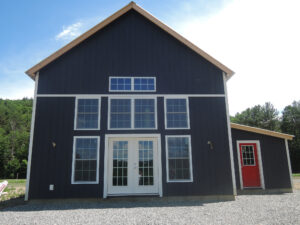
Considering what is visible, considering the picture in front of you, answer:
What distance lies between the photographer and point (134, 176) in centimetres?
791

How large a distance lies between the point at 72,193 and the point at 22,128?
116 feet

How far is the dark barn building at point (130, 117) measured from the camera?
25.4 ft

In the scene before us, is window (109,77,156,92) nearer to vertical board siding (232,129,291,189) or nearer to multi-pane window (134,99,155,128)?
multi-pane window (134,99,155,128)

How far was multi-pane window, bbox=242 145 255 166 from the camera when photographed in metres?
9.70

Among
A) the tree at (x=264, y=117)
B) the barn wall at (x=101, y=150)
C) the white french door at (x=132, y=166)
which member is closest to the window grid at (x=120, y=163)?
the white french door at (x=132, y=166)

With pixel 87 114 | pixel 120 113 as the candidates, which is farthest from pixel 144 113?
pixel 87 114

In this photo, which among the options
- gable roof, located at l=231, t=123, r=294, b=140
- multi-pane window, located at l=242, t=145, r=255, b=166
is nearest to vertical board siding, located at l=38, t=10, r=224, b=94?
gable roof, located at l=231, t=123, r=294, b=140

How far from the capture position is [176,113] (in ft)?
27.6

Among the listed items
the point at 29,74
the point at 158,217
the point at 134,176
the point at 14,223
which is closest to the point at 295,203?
the point at 158,217

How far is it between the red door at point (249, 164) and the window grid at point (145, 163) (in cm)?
454

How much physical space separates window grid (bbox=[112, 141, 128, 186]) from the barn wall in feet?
1.58

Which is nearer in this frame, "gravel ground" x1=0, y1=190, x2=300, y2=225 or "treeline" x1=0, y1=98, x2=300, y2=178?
"gravel ground" x1=0, y1=190, x2=300, y2=225

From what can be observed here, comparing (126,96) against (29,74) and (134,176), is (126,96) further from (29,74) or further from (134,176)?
(29,74)

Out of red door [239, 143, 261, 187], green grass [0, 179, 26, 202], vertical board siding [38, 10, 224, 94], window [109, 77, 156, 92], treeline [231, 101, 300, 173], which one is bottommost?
green grass [0, 179, 26, 202]
